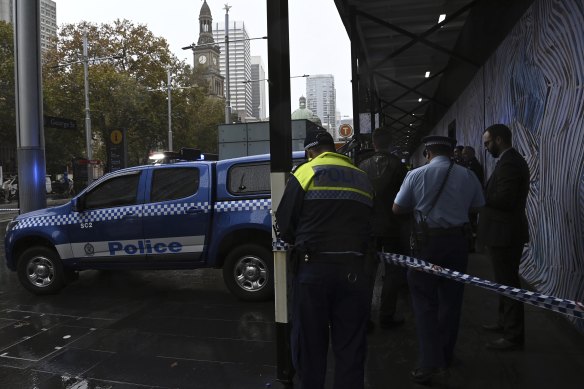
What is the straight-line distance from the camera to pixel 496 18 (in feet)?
25.8

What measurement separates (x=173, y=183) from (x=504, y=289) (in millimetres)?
4577

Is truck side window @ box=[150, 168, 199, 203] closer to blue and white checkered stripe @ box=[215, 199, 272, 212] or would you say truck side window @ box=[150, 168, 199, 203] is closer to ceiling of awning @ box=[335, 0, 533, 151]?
blue and white checkered stripe @ box=[215, 199, 272, 212]

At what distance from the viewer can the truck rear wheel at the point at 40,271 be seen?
6.82 m

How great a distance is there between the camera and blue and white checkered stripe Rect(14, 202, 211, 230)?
640 centimetres

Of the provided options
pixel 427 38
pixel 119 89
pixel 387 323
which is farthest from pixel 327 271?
pixel 119 89

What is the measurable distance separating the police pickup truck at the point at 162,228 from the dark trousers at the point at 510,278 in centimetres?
277

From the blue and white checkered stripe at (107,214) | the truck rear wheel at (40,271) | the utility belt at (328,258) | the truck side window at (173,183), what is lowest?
the truck rear wheel at (40,271)

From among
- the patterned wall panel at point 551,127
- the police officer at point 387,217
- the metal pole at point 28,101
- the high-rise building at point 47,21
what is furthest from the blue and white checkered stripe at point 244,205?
the high-rise building at point 47,21

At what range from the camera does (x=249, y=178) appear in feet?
21.0

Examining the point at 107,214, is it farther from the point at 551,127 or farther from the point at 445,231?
the point at 551,127

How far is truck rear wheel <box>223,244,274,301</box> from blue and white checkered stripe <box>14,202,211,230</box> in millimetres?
725

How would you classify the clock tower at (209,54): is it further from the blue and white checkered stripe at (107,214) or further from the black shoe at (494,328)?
the black shoe at (494,328)

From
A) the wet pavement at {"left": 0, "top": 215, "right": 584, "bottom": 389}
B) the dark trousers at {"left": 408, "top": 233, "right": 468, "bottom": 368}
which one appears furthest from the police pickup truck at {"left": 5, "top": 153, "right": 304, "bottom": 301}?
the dark trousers at {"left": 408, "top": 233, "right": 468, "bottom": 368}

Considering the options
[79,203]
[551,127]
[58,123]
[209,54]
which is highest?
[209,54]
